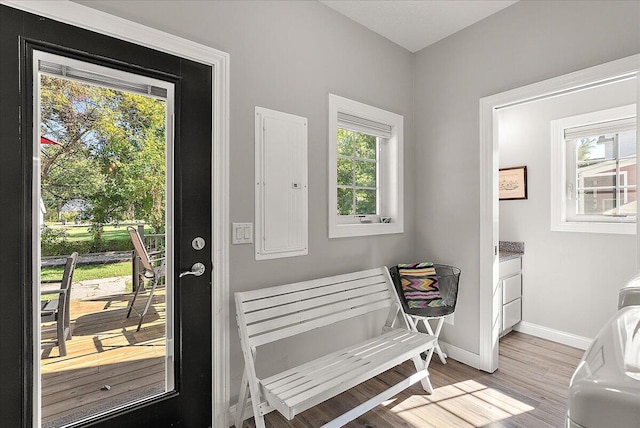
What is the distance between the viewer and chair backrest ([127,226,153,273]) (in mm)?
1623

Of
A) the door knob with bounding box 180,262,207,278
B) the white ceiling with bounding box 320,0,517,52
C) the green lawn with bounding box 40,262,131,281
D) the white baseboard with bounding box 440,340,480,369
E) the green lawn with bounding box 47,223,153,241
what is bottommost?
the white baseboard with bounding box 440,340,480,369

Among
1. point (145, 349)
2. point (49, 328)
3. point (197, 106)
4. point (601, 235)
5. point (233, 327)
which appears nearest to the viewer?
point (49, 328)

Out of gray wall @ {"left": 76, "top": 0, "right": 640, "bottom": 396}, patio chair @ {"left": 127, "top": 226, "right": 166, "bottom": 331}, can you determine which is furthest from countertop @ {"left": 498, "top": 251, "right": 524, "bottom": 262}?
patio chair @ {"left": 127, "top": 226, "right": 166, "bottom": 331}

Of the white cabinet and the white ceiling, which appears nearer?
the white ceiling

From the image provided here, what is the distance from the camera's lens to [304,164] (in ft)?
7.50

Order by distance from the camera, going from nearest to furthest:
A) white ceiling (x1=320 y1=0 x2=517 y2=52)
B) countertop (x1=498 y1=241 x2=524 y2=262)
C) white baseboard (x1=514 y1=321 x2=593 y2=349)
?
white ceiling (x1=320 y1=0 x2=517 y2=52) → white baseboard (x1=514 y1=321 x2=593 y2=349) → countertop (x1=498 y1=241 x2=524 y2=262)

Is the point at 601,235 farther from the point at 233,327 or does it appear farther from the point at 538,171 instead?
the point at 233,327

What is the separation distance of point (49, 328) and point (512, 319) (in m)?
3.71

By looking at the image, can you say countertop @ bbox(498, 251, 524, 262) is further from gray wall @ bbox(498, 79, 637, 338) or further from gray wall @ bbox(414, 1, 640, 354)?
gray wall @ bbox(414, 1, 640, 354)

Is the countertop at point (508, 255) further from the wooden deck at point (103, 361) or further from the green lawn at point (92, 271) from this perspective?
the green lawn at point (92, 271)

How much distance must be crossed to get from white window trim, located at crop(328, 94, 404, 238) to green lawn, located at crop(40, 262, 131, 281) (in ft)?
4.47

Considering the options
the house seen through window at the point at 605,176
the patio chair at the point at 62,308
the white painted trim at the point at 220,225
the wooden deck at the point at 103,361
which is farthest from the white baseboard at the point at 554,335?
the patio chair at the point at 62,308

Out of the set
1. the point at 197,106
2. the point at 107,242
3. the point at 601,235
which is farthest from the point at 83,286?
the point at 601,235

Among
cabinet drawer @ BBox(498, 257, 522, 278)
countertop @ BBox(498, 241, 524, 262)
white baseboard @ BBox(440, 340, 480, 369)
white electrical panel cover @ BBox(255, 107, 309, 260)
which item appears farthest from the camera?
countertop @ BBox(498, 241, 524, 262)
